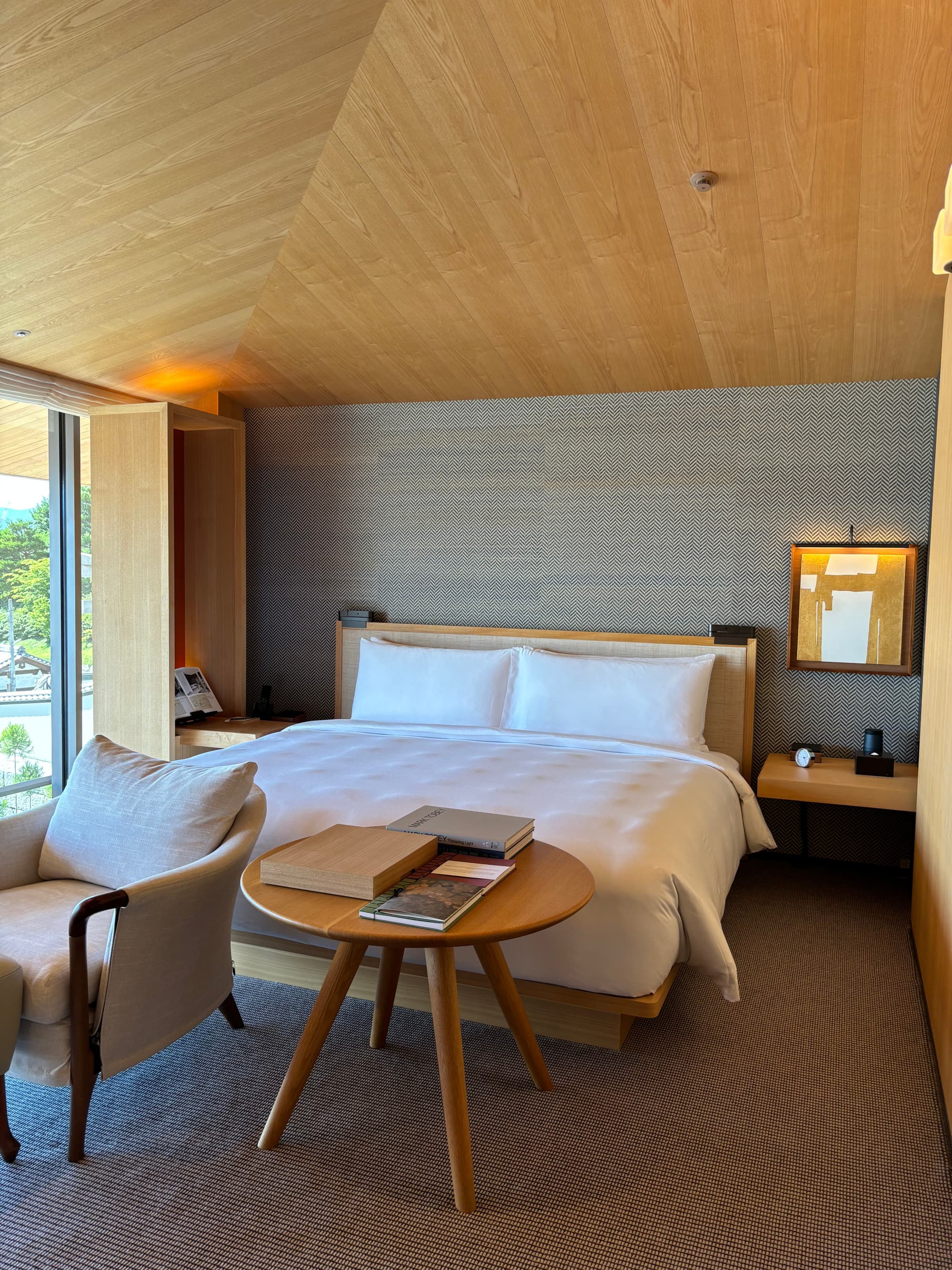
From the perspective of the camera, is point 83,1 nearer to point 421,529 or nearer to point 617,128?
point 617,128

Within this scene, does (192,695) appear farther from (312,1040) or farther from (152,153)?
(312,1040)

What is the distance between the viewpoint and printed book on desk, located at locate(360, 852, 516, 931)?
6.07 ft

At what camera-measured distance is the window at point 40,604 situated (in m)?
4.43

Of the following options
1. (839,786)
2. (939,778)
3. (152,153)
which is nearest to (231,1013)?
(939,778)

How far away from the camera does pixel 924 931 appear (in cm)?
300

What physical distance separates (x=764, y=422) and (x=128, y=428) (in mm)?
3186

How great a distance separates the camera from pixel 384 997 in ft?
8.41

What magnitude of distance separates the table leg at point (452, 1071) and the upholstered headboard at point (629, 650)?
2.65 meters

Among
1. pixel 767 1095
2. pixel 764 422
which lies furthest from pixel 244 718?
pixel 767 1095

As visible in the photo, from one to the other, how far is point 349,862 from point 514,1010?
631 mm

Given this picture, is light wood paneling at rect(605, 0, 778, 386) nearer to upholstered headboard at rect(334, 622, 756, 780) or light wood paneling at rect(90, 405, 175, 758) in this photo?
upholstered headboard at rect(334, 622, 756, 780)

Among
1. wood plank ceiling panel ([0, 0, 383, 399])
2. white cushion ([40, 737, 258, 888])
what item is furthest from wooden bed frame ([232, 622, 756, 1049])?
wood plank ceiling panel ([0, 0, 383, 399])

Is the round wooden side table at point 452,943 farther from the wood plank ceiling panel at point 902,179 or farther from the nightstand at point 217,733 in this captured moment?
the nightstand at point 217,733

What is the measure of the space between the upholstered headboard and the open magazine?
703 mm
